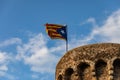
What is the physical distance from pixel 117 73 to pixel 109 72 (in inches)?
28.1

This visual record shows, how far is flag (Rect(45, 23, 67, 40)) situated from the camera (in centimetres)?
4081

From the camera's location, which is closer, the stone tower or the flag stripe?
the stone tower

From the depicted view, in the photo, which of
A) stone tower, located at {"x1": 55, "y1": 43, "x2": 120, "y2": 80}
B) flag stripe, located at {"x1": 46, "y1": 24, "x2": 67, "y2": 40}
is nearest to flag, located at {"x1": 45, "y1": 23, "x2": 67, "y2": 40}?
flag stripe, located at {"x1": 46, "y1": 24, "x2": 67, "y2": 40}

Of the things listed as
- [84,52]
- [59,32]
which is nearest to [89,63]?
[84,52]

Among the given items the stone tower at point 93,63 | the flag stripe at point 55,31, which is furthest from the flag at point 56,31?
the stone tower at point 93,63

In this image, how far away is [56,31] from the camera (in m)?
41.2

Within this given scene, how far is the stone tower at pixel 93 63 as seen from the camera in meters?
35.7

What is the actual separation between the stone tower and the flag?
3622 mm

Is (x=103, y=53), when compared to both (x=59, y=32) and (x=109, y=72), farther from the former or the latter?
(x=59, y=32)

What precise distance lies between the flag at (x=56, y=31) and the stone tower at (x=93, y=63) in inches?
143

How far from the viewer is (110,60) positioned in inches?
1410

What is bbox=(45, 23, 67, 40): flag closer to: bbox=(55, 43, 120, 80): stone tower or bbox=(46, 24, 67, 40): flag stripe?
bbox=(46, 24, 67, 40): flag stripe

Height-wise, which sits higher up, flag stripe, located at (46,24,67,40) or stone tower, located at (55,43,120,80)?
flag stripe, located at (46,24,67,40)

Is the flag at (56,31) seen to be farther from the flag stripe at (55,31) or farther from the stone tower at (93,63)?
the stone tower at (93,63)
